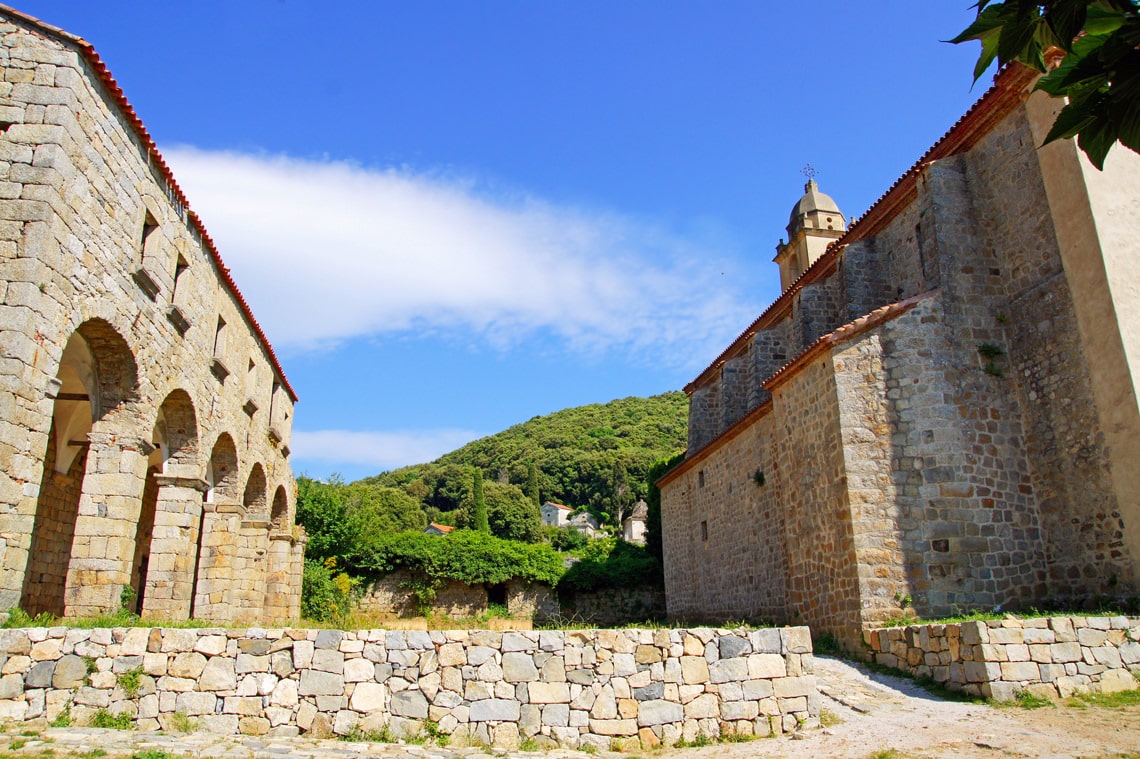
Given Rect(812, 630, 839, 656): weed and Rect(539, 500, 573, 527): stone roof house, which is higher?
Rect(539, 500, 573, 527): stone roof house

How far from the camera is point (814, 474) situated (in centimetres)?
1411

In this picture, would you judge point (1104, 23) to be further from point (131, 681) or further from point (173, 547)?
point (173, 547)

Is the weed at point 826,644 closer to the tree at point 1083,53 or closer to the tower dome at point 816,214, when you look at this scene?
the tree at point 1083,53

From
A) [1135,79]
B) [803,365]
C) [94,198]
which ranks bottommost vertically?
[1135,79]

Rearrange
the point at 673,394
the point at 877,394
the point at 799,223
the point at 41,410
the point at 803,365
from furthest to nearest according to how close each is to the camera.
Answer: the point at 673,394, the point at 799,223, the point at 803,365, the point at 877,394, the point at 41,410

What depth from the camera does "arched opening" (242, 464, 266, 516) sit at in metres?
19.1

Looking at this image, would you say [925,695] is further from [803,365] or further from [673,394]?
[673,394]

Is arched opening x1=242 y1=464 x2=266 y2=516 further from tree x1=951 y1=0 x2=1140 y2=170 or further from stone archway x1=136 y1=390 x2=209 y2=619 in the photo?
tree x1=951 y1=0 x2=1140 y2=170

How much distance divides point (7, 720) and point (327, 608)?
17.6 metres

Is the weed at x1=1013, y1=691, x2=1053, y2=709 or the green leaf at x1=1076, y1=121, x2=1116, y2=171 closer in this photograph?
the green leaf at x1=1076, y1=121, x2=1116, y2=171

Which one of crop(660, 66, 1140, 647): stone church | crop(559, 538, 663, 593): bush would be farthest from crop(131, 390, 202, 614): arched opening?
crop(559, 538, 663, 593): bush

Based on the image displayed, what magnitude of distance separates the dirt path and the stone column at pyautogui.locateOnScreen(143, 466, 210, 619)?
8.87 meters

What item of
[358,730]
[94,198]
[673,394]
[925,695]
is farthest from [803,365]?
[673,394]

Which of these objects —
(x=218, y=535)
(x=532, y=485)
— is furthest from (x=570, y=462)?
(x=218, y=535)
